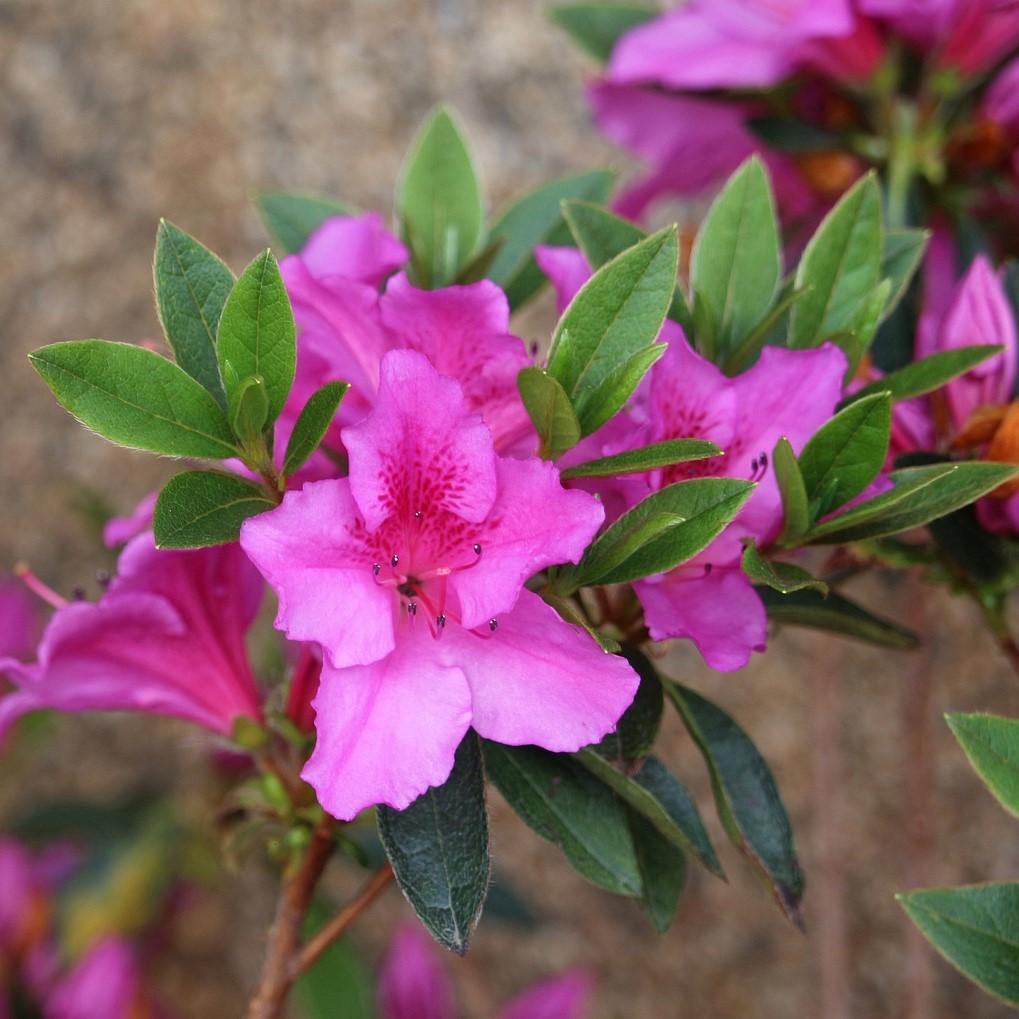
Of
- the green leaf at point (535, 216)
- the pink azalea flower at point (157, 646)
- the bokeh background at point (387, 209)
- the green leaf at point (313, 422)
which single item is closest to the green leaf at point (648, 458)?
the green leaf at point (313, 422)

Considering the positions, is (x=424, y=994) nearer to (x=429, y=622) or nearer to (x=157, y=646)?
(x=157, y=646)

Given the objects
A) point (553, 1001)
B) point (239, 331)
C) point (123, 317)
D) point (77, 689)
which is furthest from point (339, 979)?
point (239, 331)

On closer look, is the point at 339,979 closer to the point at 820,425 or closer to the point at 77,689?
the point at 77,689

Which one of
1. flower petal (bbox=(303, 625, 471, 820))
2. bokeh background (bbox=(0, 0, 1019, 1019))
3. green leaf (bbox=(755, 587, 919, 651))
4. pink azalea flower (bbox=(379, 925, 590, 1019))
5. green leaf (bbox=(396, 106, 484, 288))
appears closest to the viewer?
flower petal (bbox=(303, 625, 471, 820))

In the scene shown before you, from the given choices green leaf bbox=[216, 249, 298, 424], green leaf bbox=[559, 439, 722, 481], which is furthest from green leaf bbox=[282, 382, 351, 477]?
green leaf bbox=[559, 439, 722, 481]

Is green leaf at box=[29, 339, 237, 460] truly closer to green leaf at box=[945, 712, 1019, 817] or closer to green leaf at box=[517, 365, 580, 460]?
green leaf at box=[517, 365, 580, 460]

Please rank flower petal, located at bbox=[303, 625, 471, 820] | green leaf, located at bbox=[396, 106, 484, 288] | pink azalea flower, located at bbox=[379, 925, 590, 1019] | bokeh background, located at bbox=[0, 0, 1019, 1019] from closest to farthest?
flower petal, located at bbox=[303, 625, 471, 820] < green leaf, located at bbox=[396, 106, 484, 288] < pink azalea flower, located at bbox=[379, 925, 590, 1019] < bokeh background, located at bbox=[0, 0, 1019, 1019]

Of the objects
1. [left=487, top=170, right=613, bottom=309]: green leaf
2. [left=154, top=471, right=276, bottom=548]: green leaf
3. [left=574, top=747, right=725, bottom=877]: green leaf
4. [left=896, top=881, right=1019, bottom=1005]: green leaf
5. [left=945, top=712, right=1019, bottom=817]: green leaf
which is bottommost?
[left=896, top=881, right=1019, bottom=1005]: green leaf
